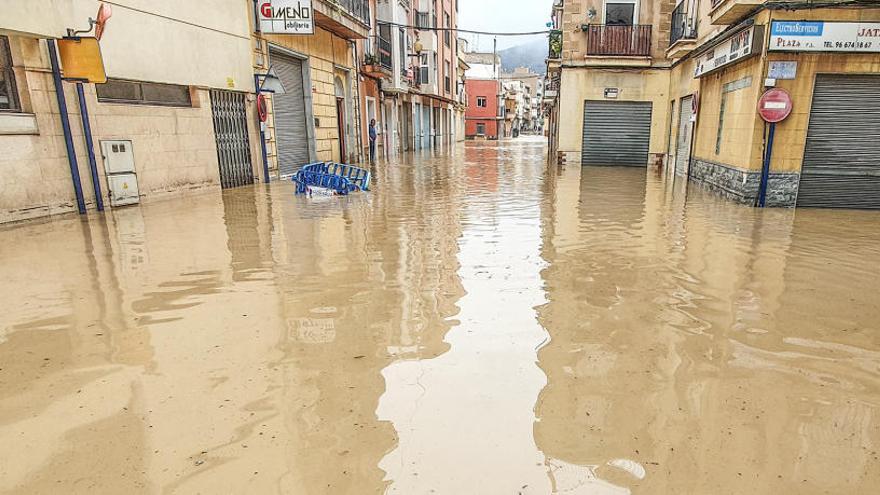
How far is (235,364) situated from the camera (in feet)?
11.6

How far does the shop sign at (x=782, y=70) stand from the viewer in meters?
9.48

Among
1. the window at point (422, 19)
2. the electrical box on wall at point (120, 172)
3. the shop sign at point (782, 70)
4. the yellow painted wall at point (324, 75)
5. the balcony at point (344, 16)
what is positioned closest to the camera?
the shop sign at point (782, 70)

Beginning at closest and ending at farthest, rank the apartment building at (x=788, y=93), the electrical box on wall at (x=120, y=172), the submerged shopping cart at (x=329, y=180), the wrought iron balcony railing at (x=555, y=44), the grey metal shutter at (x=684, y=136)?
the apartment building at (x=788, y=93) → the electrical box on wall at (x=120, y=172) → the submerged shopping cart at (x=329, y=180) → the grey metal shutter at (x=684, y=136) → the wrought iron balcony railing at (x=555, y=44)

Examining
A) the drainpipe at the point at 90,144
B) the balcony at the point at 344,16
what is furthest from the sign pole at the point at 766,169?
the drainpipe at the point at 90,144

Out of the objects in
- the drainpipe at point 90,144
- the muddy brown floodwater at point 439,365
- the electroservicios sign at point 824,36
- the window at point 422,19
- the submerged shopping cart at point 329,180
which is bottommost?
the muddy brown floodwater at point 439,365

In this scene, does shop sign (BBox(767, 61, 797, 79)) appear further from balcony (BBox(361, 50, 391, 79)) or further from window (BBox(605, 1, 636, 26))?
balcony (BBox(361, 50, 391, 79))

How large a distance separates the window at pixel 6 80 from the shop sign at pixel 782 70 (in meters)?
12.9

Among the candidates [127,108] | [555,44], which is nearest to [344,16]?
[127,108]

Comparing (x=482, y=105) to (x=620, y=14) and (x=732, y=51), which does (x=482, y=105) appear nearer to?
(x=620, y=14)

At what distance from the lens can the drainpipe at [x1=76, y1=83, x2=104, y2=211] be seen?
29.8 ft

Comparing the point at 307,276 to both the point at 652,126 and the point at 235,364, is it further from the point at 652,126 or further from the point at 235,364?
the point at 652,126

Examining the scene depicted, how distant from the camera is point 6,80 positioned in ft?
26.9

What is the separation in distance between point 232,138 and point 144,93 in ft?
8.85

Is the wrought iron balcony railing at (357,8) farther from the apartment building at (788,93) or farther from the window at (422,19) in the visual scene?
the apartment building at (788,93)
